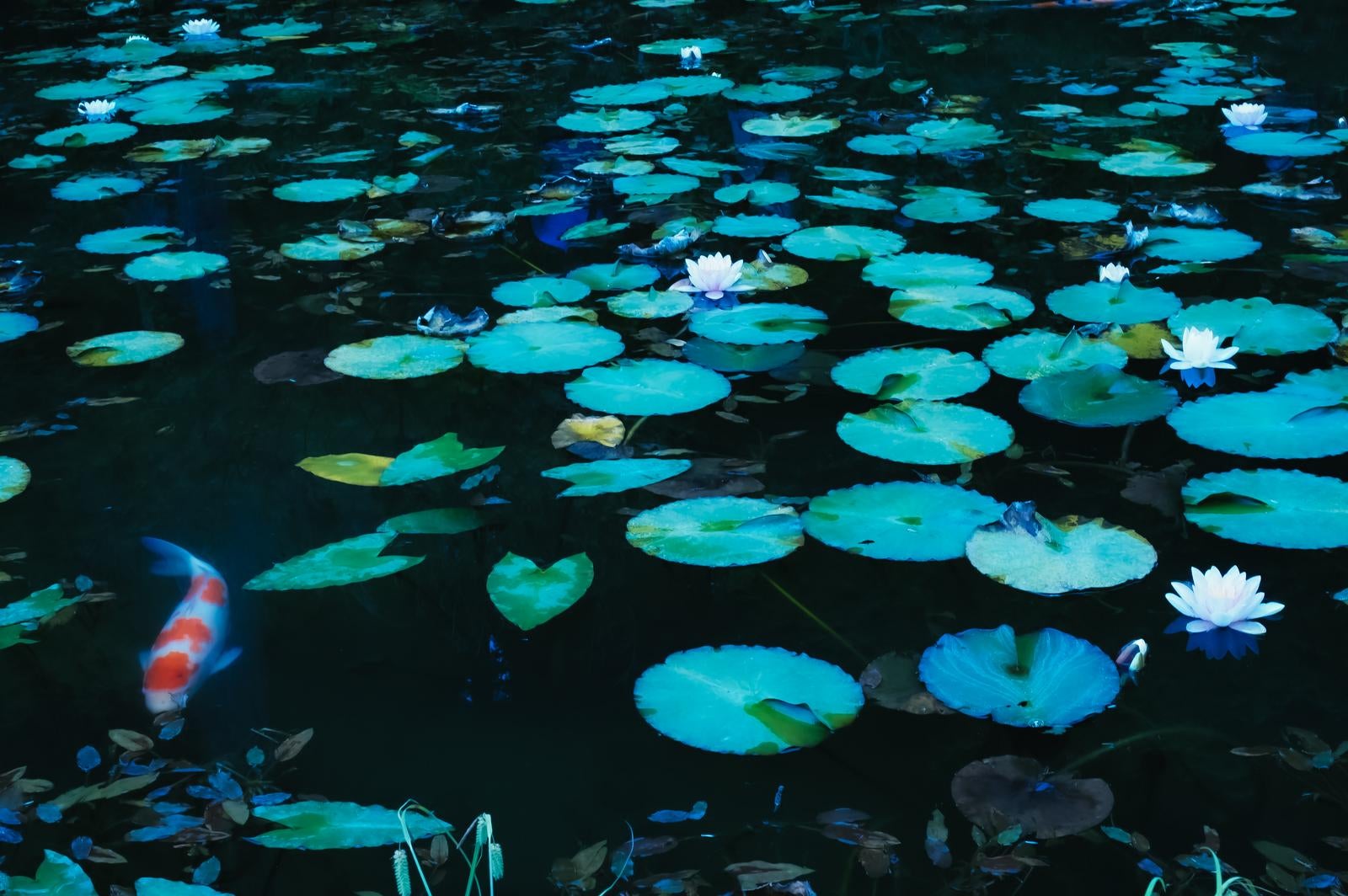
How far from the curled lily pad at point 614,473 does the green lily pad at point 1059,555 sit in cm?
51

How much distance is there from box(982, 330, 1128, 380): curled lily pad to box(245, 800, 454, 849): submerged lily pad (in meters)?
1.40

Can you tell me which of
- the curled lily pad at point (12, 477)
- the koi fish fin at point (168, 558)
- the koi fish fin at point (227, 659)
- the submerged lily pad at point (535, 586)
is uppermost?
the curled lily pad at point (12, 477)

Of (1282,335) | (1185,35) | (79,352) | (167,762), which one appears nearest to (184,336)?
(79,352)

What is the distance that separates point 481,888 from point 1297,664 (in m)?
1.03

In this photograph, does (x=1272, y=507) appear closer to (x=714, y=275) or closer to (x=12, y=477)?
(x=714, y=275)

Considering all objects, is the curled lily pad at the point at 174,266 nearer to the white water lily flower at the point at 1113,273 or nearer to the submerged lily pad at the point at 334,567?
the submerged lily pad at the point at 334,567

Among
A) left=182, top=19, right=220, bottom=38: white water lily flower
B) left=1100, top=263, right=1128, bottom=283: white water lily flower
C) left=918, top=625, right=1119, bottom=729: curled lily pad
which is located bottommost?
left=918, top=625, right=1119, bottom=729: curled lily pad

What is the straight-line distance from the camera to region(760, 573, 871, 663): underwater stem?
1.43 metres

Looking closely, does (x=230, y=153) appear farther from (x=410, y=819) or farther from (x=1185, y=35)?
(x=1185, y=35)

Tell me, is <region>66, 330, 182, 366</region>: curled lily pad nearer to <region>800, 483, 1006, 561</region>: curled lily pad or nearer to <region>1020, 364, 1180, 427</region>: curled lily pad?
<region>800, 483, 1006, 561</region>: curled lily pad

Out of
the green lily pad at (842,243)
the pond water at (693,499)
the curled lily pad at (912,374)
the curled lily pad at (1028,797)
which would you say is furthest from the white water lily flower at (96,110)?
the curled lily pad at (1028,797)

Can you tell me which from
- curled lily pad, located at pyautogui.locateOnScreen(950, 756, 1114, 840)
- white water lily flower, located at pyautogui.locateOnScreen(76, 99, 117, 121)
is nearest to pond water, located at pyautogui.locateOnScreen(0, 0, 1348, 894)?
curled lily pad, located at pyautogui.locateOnScreen(950, 756, 1114, 840)

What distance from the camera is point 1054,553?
1.55 m

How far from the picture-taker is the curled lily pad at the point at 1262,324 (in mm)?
2137
